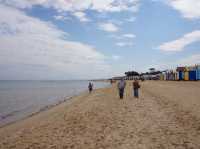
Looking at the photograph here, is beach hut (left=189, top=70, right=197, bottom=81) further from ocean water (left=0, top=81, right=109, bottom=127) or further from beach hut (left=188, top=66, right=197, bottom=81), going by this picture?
ocean water (left=0, top=81, right=109, bottom=127)

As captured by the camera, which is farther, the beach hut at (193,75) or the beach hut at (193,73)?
the beach hut at (193,75)

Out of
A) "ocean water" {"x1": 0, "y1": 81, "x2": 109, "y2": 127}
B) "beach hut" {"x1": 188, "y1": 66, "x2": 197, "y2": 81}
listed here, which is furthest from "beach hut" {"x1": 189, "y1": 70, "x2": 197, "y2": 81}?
"ocean water" {"x1": 0, "y1": 81, "x2": 109, "y2": 127}

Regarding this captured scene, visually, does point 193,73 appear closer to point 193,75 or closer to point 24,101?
point 193,75

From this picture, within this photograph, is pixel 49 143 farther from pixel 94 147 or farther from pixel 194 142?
pixel 194 142

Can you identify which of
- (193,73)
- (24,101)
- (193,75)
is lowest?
(24,101)

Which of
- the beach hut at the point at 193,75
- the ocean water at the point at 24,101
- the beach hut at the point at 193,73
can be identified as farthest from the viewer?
the beach hut at the point at 193,75

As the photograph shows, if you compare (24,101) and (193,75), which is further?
(193,75)

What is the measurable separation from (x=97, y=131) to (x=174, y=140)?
2856mm

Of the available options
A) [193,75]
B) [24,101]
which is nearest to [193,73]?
[193,75]

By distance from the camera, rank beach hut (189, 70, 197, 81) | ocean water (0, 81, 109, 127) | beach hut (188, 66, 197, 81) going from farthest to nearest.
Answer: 1. beach hut (189, 70, 197, 81)
2. beach hut (188, 66, 197, 81)
3. ocean water (0, 81, 109, 127)

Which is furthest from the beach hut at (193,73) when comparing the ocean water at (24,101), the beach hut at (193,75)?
the ocean water at (24,101)

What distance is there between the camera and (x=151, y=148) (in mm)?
6254

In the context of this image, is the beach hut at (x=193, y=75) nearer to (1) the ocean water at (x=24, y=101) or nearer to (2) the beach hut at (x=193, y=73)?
(2) the beach hut at (x=193, y=73)

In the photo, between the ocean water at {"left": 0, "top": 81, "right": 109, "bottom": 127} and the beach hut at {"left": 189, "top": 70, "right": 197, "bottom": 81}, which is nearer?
the ocean water at {"left": 0, "top": 81, "right": 109, "bottom": 127}
